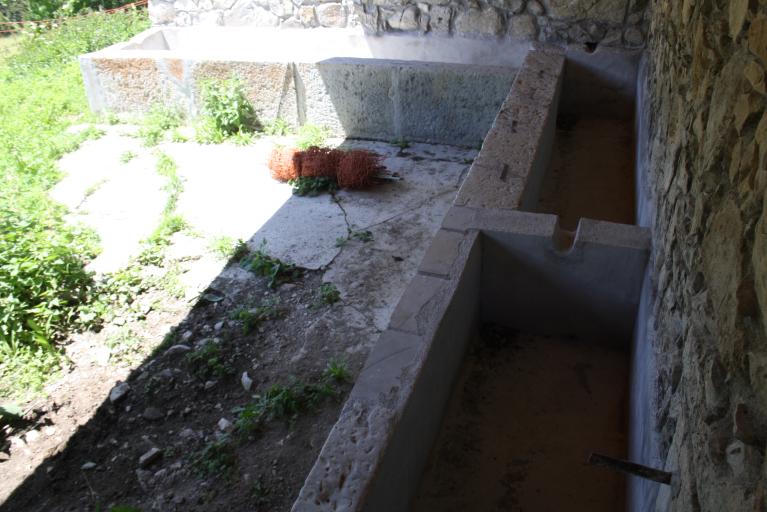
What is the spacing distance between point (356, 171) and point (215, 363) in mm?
2075

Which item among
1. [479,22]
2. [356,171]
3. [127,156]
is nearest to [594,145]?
[356,171]

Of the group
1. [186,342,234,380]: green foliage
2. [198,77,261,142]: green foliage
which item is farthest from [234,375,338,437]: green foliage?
[198,77,261,142]: green foliage

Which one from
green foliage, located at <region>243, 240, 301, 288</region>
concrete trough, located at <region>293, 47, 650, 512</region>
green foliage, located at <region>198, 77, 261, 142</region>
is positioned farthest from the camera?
green foliage, located at <region>198, 77, 261, 142</region>

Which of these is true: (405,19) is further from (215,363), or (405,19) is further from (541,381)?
(541,381)

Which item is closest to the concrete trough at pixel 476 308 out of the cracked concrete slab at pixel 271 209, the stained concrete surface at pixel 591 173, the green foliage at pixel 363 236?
the stained concrete surface at pixel 591 173

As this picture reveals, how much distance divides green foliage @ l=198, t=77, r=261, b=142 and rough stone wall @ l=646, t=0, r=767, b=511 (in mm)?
4456

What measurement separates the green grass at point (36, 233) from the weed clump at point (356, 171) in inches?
70.9

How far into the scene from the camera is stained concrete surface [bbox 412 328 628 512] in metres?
2.07

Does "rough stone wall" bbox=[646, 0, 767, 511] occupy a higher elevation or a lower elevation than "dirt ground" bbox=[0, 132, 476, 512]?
higher

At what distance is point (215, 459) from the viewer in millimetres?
2600

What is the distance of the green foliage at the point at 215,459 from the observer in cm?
256

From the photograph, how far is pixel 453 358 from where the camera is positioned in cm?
241

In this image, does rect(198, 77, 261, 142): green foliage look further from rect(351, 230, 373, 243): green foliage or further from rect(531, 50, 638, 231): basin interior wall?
rect(531, 50, 638, 231): basin interior wall

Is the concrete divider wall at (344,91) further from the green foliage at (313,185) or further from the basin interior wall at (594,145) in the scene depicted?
the green foliage at (313,185)
